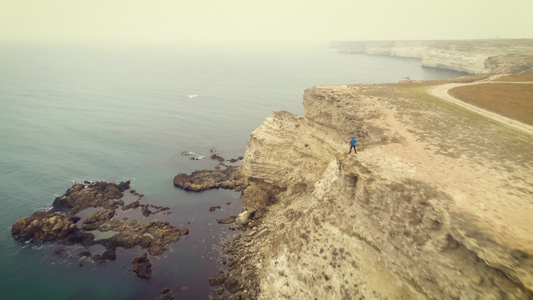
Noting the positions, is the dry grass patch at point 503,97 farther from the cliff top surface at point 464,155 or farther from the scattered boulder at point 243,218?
the scattered boulder at point 243,218

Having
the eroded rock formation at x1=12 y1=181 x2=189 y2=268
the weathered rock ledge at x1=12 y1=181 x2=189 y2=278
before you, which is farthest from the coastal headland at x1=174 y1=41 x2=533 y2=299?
the eroded rock formation at x1=12 y1=181 x2=189 y2=268

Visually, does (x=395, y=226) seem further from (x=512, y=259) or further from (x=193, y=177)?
(x=193, y=177)

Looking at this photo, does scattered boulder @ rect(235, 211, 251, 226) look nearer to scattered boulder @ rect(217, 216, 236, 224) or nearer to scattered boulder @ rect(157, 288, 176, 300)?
scattered boulder @ rect(217, 216, 236, 224)

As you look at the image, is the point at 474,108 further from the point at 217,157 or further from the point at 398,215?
the point at 217,157

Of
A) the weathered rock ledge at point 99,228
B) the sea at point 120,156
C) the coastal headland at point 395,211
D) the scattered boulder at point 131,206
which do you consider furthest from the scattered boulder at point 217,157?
the scattered boulder at point 131,206

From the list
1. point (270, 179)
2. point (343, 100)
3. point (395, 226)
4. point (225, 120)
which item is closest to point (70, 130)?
point (225, 120)

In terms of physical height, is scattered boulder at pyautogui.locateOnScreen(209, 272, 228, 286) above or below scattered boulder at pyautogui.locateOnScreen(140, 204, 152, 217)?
below

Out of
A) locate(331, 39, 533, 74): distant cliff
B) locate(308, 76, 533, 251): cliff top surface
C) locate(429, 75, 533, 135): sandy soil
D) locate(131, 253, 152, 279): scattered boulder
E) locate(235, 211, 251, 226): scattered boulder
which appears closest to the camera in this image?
locate(308, 76, 533, 251): cliff top surface
